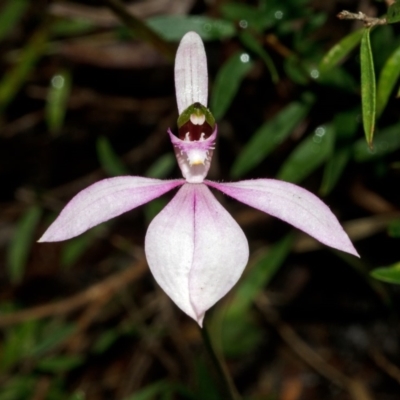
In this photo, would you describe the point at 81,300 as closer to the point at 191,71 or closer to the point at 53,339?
the point at 53,339

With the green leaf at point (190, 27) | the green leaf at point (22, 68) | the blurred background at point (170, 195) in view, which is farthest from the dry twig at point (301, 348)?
the green leaf at point (22, 68)

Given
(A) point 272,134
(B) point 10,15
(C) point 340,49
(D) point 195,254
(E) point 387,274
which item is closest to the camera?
(D) point 195,254

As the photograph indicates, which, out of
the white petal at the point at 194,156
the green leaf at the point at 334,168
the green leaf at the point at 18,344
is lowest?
the green leaf at the point at 18,344

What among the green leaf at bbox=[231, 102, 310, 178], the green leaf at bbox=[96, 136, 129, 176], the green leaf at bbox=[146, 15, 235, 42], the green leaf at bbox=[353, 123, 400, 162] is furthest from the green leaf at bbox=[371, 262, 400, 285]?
the green leaf at bbox=[96, 136, 129, 176]

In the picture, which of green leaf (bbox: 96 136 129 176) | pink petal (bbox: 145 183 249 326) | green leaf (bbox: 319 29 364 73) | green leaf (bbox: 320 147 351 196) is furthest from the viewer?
green leaf (bbox: 96 136 129 176)

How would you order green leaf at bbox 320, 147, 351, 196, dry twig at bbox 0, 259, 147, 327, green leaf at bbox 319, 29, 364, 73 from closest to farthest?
green leaf at bbox 319, 29, 364, 73
green leaf at bbox 320, 147, 351, 196
dry twig at bbox 0, 259, 147, 327

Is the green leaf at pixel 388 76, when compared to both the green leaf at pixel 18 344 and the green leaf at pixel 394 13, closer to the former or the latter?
the green leaf at pixel 394 13

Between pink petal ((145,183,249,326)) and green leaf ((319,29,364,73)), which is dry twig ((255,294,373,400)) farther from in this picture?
pink petal ((145,183,249,326))

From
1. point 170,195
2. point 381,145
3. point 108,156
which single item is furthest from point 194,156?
point 170,195
